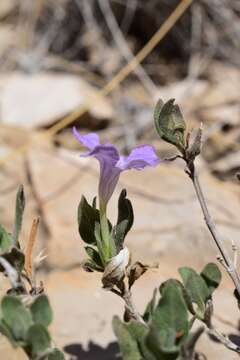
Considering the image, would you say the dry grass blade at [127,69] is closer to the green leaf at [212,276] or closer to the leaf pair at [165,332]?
the green leaf at [212,276]

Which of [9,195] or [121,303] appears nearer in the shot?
[121,303]

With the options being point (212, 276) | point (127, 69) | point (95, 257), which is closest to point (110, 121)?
point (127, 69)

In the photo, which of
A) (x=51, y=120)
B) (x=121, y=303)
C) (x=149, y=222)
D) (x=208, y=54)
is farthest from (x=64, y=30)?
(x=121, y=303)

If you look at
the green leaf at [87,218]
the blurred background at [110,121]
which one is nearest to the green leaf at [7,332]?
the green leaf at [87,218]

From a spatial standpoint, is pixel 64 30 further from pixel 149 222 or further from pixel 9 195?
pixel 149 222

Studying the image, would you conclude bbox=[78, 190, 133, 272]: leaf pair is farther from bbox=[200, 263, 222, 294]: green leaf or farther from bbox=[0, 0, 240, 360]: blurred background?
bbox=[0, 0, 240, 360]: blurred background

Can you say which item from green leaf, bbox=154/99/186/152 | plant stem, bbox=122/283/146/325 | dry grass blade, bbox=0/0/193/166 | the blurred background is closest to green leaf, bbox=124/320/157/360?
plant stem, bbox=122/283/146/325

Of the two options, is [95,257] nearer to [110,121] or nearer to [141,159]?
[141,159]
